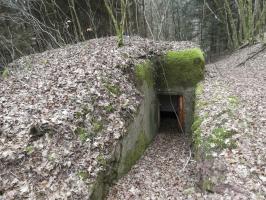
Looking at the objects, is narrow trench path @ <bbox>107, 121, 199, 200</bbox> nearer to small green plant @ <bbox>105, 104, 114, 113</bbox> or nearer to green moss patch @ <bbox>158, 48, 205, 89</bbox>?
small green plant @ <bbox>105, 104, 114, 113</bbox>

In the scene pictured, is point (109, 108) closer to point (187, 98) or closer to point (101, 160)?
point (101, 160)

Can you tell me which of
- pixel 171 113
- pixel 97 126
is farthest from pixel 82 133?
pixel 171 113

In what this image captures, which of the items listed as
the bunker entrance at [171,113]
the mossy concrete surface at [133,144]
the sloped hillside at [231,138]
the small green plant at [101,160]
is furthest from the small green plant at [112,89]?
the bunker entrance at [171,113]

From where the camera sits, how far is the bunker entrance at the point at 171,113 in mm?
10250

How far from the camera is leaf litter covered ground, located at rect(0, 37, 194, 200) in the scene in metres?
5.17

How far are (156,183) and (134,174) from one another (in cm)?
61

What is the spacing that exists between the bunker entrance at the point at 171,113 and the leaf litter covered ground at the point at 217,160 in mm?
840

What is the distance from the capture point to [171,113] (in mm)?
12078

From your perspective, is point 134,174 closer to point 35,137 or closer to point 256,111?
point 35,137

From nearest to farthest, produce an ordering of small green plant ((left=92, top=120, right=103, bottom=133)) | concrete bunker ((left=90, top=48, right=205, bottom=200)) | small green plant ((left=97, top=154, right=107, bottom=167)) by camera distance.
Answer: small green plant ((left=97, top=154, right=107, bottom=167))
small green plant ((left=92, top=120, right=103, bottom=133))
concrete bunker ((left=90, top=48, right=205, bottom=200))

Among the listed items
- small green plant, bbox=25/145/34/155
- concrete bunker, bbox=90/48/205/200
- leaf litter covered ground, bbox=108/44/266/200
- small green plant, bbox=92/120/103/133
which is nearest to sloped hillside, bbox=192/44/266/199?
leaf litter covered ground, bbox=108/44/266/200

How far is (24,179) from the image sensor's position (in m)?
5.12

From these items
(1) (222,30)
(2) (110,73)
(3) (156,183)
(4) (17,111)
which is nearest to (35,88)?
(4) (17,111)

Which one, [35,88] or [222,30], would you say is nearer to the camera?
[35,88]
